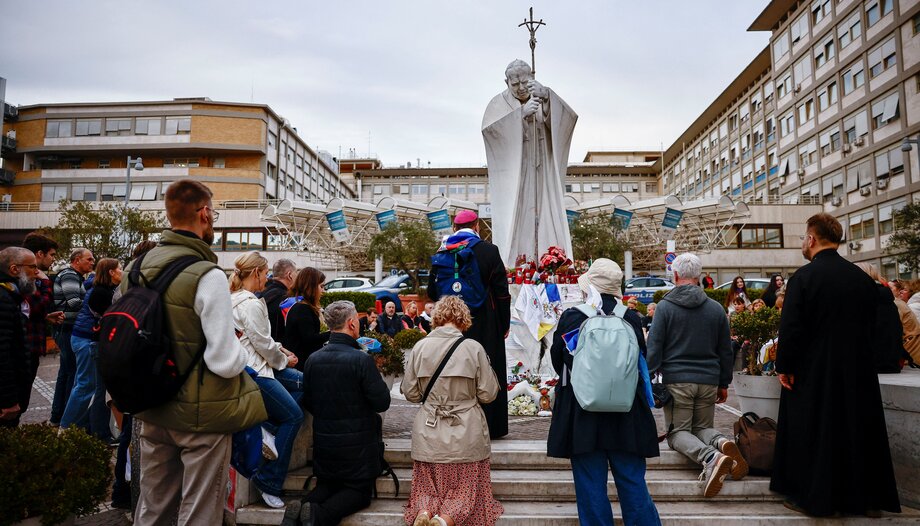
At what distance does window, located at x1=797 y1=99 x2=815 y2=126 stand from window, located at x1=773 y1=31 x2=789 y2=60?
5.12 metres

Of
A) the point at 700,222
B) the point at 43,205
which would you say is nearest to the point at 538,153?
the point at 700,222

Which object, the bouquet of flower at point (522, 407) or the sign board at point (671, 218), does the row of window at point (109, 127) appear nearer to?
the sign board at point (671, 218)

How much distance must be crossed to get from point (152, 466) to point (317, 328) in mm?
2060

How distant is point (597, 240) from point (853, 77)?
2109cm

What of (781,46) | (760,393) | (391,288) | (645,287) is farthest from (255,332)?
(781,46)

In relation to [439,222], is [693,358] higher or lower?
lower

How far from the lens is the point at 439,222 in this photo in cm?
3578

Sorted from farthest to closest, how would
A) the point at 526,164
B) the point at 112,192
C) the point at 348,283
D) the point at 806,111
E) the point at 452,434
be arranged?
1. the point at 112,192
2. the point at 806,111
3. the point at 348,283
4. the point at 526,164
5. the point at 452,434

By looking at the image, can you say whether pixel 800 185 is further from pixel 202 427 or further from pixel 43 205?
pixel 43 205

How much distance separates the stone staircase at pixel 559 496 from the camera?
428 cm

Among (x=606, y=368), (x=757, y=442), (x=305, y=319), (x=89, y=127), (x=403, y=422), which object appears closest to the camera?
(x=606, y=368)

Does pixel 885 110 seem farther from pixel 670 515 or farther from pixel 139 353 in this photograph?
pixel 139 353

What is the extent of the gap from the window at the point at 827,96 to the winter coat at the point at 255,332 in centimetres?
4768

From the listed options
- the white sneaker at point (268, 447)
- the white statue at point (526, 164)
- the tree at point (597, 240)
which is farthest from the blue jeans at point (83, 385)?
the tree at point (597, 240)
